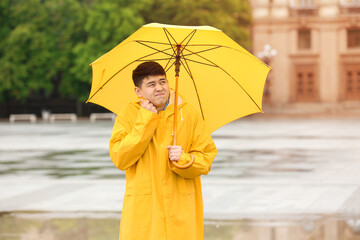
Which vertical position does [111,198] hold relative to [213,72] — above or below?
below

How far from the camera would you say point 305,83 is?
55.3 metres

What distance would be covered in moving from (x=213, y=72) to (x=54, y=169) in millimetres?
9773

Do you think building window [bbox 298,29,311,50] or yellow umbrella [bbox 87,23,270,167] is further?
building window [bbox 298,29,311,50]

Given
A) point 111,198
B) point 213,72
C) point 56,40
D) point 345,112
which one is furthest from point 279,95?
point 213,72

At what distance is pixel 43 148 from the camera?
65.5 feet

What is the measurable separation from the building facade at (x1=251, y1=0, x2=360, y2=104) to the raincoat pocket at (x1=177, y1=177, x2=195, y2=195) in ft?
168

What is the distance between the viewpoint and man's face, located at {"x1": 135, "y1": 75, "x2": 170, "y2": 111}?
12.0 feet

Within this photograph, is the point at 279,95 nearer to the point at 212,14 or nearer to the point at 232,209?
the point at 212,14

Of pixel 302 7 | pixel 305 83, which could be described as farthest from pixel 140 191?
pixel 302 7

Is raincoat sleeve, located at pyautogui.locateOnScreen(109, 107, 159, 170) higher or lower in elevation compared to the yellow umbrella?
lower

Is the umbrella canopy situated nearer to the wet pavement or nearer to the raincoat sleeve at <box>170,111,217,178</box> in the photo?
the raincoat sleeve at <box>170,111,217,178</box>

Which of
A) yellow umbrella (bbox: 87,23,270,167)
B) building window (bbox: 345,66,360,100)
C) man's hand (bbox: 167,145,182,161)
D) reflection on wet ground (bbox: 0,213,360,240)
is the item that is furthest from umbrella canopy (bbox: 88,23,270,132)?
building window (bbox: 345,66,360,100)

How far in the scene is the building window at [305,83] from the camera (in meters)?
55.1

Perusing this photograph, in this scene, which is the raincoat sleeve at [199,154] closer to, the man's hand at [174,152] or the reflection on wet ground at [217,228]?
the man's hand at [174,152]
